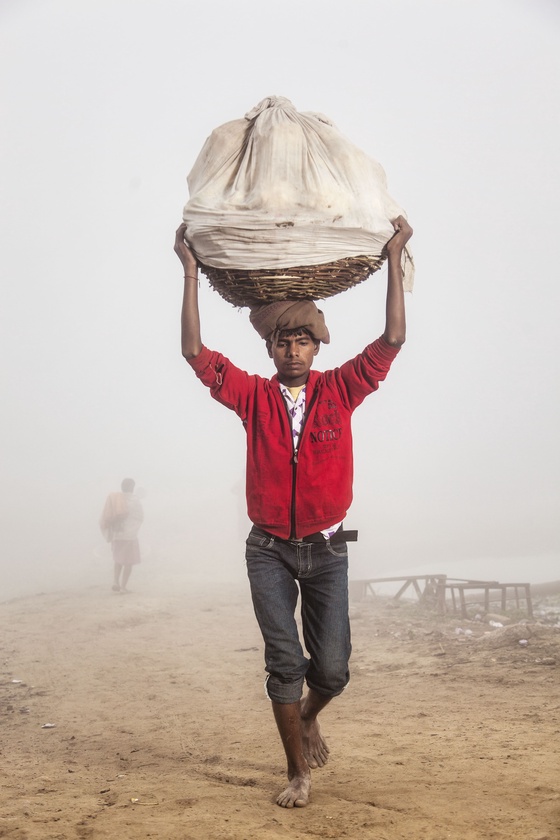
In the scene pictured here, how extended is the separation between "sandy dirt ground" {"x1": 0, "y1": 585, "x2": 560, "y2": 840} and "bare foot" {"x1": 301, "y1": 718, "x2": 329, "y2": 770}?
0.07m

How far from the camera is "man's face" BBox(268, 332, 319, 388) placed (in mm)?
3193

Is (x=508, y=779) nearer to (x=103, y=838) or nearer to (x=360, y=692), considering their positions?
(x=103, y=838)

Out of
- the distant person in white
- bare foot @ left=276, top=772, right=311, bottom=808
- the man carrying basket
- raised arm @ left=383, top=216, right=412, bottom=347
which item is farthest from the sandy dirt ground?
the distant person in white

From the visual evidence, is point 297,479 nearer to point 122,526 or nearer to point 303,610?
point 303,610

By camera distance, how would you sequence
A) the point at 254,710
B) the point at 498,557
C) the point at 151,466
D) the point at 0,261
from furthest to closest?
the point at 0,261 < the point at 151,466 < the point at 498,557 < the point at 254,710

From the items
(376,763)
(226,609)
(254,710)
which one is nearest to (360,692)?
(254,710)

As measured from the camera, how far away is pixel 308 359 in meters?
3.25

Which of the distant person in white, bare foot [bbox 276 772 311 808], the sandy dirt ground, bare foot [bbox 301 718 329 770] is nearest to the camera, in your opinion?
the sandy dirt ground

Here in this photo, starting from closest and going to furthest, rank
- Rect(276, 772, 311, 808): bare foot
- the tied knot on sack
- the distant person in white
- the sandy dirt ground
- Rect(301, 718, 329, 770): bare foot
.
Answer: the sandy dirt ground
Rect(276, 772, 311, 808): bare foot
the tied knot on sack
Rect(301, 718, 329, 770): bare foot
the distant person in white

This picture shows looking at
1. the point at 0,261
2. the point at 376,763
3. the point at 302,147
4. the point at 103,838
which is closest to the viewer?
the point at 103,838

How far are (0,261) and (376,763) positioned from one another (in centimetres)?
8050

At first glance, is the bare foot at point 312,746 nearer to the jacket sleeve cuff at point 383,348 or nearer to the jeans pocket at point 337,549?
the jeans pocket at point 337,549

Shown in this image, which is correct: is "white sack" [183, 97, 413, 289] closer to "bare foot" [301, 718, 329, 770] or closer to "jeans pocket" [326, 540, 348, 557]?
"jeans pocket" [326, 540, 348, 557]

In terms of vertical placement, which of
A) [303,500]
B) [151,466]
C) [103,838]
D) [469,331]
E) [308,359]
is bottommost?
[103,838]
